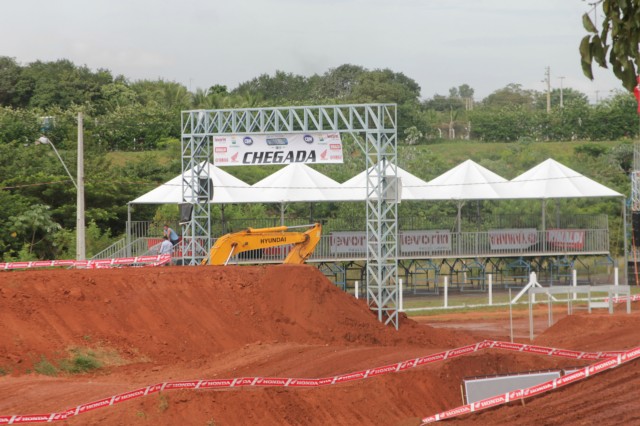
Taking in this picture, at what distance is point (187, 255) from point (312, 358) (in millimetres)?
13151

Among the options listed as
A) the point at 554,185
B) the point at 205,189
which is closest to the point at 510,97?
the point at 554,185

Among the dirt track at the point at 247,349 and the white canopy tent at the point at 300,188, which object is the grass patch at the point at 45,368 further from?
the white canopy tent at the point at 300,188

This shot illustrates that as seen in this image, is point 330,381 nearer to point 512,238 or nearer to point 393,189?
point 393,189

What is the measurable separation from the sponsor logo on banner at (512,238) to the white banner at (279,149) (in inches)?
570

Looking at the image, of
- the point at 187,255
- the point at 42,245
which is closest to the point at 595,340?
the point at 187,255

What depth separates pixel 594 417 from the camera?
15.5 meters

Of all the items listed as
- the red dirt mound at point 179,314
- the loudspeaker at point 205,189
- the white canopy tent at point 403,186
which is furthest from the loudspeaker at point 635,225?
the loudspeaker at point 205,189

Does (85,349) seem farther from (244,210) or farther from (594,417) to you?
(244,210)

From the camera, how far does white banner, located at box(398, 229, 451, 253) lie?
42.0 m

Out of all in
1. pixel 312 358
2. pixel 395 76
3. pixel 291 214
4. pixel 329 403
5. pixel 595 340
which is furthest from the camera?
pixel 395 76

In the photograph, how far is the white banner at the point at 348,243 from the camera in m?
41.2

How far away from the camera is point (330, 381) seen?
19703mm

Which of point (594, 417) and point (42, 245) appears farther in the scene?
point (42, 245)

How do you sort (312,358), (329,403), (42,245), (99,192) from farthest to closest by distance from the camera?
(99,192) → (42,245) → (312,358) → (329,403)
